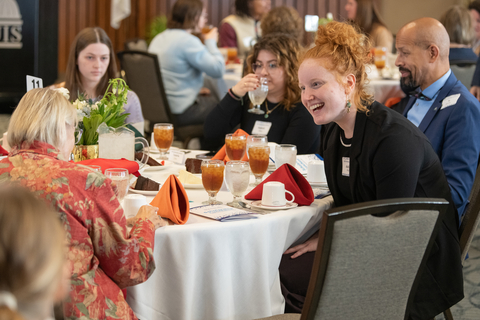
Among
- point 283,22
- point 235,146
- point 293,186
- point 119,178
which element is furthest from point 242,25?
point 119,178

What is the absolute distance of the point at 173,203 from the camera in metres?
1.64

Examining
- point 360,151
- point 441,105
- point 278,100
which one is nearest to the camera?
point 360,151

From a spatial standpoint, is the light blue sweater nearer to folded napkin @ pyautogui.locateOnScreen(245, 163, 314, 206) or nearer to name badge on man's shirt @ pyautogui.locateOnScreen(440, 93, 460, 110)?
name badge on man's shirt @ pyautogui.locateOnScreen(440, 93, 460, 110)

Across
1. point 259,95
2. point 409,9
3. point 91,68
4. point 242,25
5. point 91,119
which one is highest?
point 409,9

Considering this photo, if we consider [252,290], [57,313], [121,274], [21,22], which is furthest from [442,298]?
[21,22]

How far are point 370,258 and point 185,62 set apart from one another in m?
3.87

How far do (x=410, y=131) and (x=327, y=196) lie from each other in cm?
43

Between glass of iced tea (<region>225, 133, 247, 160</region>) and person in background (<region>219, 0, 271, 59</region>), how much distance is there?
14.9ft

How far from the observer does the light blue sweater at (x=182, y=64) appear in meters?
4.86

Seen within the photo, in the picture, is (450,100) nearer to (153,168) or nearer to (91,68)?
(153,168)

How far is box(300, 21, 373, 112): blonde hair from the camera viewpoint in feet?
6.43

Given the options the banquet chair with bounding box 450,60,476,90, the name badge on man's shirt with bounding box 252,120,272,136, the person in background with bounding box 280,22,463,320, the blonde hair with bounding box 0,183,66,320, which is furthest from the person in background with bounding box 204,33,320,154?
the blonde hair with bounding box 0,183,66,320

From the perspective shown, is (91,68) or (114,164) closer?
(114,164)

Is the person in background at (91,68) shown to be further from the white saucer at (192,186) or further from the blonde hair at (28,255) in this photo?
the blonde hair at (28,255)
